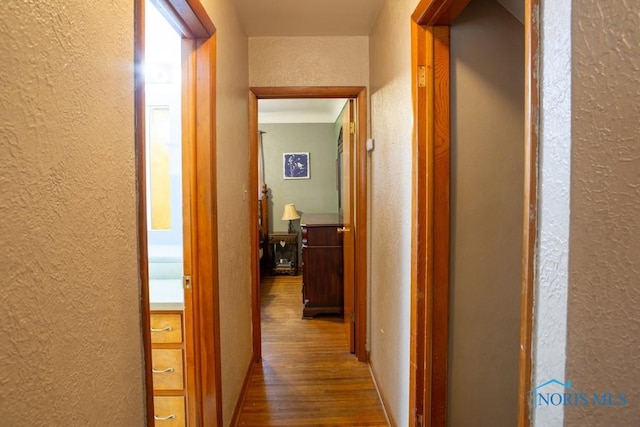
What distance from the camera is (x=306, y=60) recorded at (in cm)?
268

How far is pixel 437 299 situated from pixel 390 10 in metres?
1.51

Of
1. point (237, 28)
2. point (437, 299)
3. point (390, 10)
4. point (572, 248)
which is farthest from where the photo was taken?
point (237, 28)

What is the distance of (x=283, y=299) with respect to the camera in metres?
4.34

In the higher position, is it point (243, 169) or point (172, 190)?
point (243, 169)

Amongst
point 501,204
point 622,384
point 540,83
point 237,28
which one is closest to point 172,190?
point 237,28

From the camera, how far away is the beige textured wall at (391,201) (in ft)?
5.48

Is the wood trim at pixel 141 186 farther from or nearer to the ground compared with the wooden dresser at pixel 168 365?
farther from the ground

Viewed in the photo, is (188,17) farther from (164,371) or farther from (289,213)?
(289,213)

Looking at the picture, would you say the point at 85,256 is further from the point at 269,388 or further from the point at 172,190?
the point at 269,388

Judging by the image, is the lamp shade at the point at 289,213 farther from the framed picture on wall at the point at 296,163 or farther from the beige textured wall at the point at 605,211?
the beige textured wall at the point at 605,211

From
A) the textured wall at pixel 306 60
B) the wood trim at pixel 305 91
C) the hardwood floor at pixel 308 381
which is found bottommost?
the hardwood floor at pixel 308 381

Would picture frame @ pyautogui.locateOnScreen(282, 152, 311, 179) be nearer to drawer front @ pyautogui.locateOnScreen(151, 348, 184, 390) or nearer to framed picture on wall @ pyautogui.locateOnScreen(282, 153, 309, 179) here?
framed picture on wall @ pyautogui.locateOnScreen(282, 153, 309, 179)

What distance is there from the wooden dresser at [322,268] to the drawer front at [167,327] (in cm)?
200

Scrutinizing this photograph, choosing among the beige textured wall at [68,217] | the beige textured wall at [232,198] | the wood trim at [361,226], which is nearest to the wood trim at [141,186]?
the beige textured wall at [68,217]
